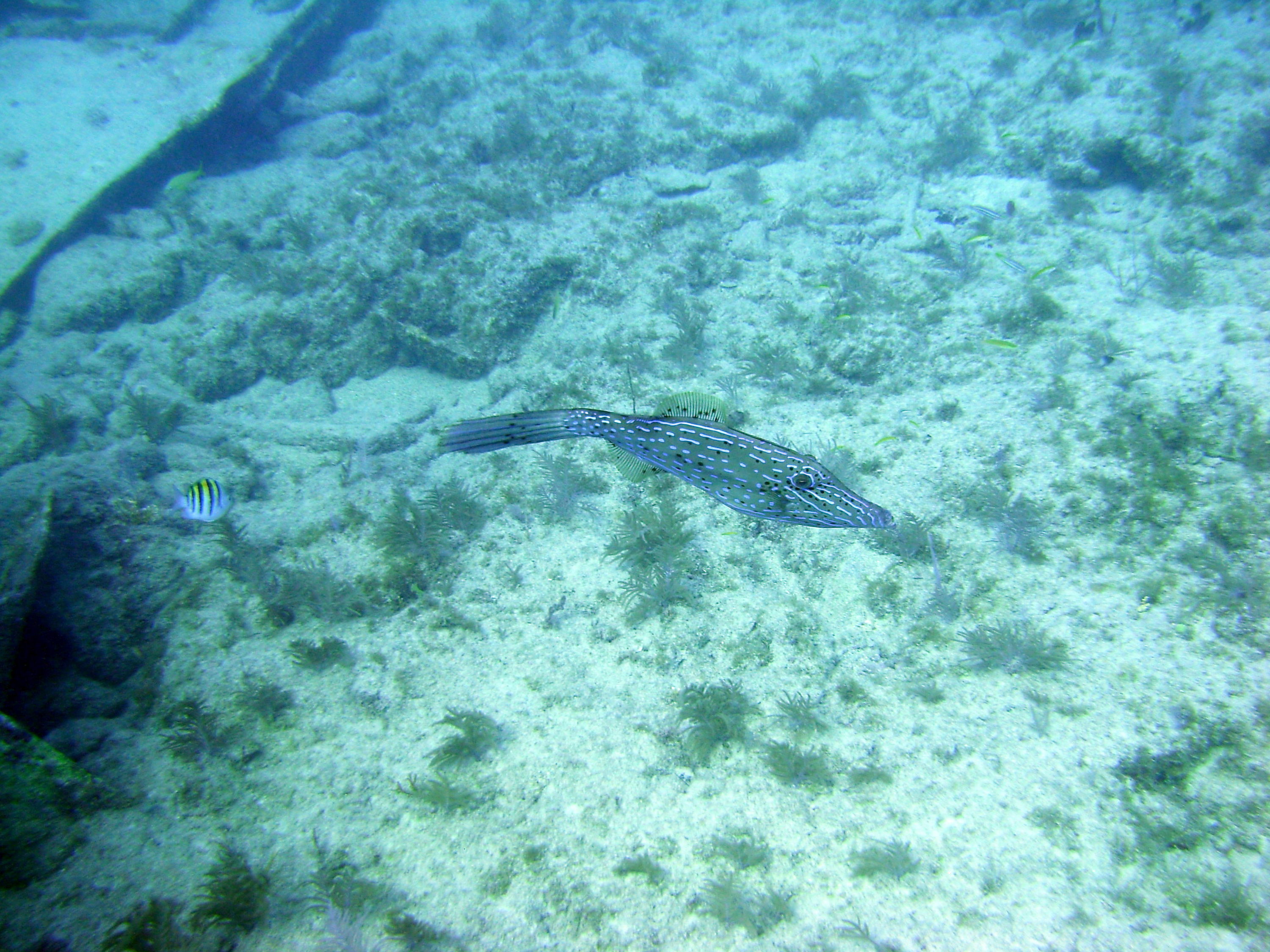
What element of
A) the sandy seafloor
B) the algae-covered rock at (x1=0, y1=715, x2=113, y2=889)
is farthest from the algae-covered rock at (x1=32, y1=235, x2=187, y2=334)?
the algae-covered rock at (x1=0, y1=715, x2=113, y2=889)

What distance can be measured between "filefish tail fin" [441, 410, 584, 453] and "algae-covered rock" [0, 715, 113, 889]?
13.3 feet

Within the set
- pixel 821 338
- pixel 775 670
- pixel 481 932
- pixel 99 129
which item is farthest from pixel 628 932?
pixel 99 129

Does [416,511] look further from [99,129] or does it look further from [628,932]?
[99,129]

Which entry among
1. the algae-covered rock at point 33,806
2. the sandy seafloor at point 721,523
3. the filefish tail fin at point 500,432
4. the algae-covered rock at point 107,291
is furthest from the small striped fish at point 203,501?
the algae-covered rock at point 107,291

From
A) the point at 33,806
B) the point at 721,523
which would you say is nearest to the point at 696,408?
the point at 721,523

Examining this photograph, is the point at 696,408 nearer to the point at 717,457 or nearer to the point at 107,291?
the point at 717,457

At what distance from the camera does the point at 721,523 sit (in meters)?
5.75

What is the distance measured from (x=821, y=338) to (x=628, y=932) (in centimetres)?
677

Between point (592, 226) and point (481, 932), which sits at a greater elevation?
point (592, 226)

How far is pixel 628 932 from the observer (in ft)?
11.4

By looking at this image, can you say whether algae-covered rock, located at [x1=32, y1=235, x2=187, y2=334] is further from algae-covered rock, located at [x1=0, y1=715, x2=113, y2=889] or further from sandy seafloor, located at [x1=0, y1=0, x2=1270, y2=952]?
algae-covered rock, located at [x1=0, y1=715, x2=113, y2=889]

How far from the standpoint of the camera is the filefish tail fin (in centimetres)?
338

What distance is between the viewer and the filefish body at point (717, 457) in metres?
3.29

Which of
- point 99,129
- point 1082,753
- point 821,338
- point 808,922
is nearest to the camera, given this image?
point 808,922
